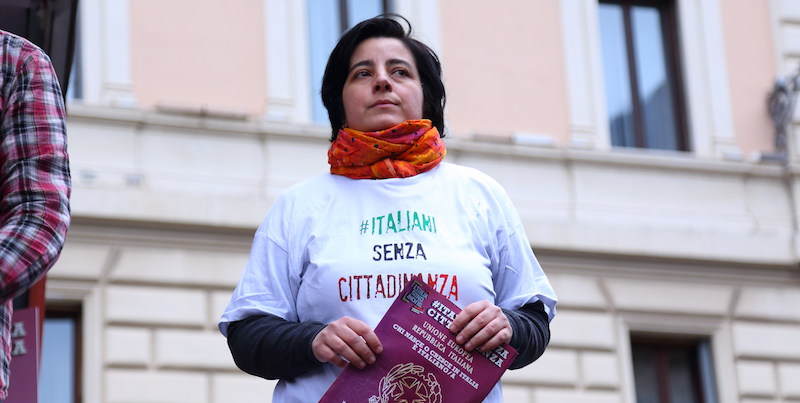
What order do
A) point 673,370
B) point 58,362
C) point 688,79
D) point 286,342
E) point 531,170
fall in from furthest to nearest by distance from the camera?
point 688,79 → point 673,370 → point 531,170 → point 58,362 → point 286,342

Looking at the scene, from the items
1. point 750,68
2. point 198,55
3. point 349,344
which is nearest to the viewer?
point 349,344

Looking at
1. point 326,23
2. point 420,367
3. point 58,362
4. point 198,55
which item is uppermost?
point 326,23

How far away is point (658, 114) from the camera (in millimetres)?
16156

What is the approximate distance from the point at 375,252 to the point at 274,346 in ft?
1.12

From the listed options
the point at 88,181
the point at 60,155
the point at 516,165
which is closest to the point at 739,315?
the point at 516,165

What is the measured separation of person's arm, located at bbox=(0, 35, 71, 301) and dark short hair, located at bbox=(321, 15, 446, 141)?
1.27 meters

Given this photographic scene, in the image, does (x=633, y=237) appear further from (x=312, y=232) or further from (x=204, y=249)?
(x=312, y=232)

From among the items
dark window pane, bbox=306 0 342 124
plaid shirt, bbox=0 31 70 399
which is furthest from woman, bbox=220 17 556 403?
dark window pane, bbox=306 0 342 124

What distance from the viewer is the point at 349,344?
4.19 m

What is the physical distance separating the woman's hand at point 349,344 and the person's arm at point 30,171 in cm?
88

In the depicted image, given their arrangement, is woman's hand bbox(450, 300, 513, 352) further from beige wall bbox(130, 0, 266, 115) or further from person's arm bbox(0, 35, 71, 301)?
beige wall bbox(130, 0, 266, 115)

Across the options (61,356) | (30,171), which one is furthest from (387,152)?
(61,356)

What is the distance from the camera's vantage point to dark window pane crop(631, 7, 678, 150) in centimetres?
1608

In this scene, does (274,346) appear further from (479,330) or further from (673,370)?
(673,370)
